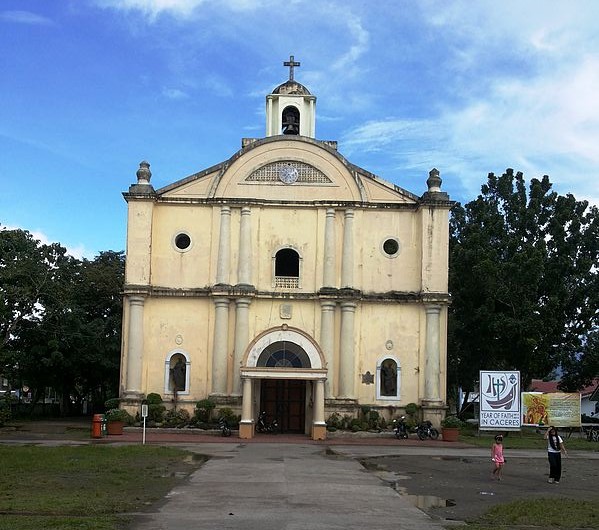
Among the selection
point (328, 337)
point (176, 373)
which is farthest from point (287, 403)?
point (176, 373)

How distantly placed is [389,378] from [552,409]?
7890mm

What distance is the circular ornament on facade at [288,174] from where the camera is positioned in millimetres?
35219

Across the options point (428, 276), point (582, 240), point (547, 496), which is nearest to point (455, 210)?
point (582, 240)

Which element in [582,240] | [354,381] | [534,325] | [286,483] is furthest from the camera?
[582,240]

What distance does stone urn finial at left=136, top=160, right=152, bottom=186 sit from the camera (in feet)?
115

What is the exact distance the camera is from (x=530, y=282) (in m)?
40.0

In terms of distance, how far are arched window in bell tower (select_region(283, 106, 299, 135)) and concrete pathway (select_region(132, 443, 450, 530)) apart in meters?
18.7

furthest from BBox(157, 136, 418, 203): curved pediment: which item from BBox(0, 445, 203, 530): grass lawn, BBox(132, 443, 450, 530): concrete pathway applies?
BBox(132, 443, 450, 530): concrete pathway

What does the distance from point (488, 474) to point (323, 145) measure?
1819cm

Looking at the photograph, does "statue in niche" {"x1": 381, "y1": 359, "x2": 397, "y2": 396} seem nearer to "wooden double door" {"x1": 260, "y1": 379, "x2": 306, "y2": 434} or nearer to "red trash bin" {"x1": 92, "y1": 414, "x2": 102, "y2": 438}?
"wooden double door" {"x1": 260, "y1": 379, "x2": 306, "y2": 434}

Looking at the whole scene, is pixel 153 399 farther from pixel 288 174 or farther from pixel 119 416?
pixel 288 174

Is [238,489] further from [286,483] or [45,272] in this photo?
[45,272]

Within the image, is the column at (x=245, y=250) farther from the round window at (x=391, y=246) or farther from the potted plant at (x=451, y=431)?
the potted plant at (x=451, y=431)

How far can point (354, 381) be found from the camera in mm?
33750
